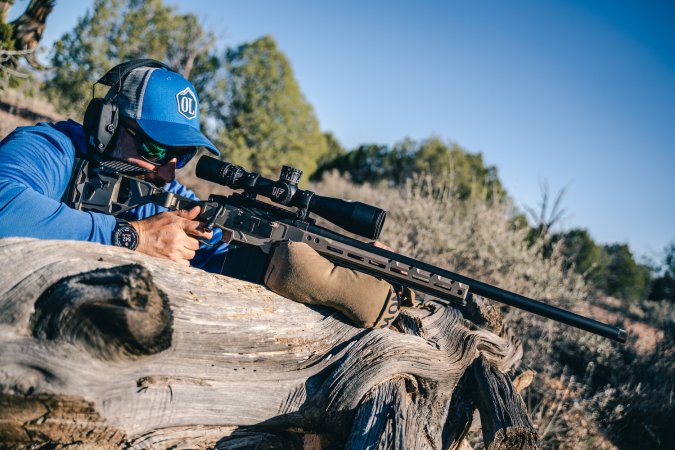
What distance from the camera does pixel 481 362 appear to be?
347 cm

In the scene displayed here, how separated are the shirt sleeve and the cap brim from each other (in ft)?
1.70

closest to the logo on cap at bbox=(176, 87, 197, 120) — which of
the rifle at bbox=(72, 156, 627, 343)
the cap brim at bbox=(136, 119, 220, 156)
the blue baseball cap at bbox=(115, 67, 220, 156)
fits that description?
the blue baseball cap at bbox=(115, 67, 220, 156)

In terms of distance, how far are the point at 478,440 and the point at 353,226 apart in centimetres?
321

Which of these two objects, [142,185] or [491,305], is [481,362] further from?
[142,185]

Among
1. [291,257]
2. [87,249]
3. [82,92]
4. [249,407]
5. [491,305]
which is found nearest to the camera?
[87,249]

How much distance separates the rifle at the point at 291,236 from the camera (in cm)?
312

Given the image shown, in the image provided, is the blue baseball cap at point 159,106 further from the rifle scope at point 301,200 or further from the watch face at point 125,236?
the watch face at point 125,236

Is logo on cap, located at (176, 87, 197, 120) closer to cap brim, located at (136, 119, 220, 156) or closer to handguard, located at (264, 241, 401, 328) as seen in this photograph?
cap brim, located at (136, 119, 220, 156)

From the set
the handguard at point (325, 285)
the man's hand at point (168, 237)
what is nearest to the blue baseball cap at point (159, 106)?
the man's hand at point (168, 237)

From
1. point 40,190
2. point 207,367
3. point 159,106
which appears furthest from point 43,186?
point 207,367

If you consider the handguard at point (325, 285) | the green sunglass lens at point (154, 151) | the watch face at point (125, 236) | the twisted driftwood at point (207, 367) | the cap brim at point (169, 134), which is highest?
the cap brim at point (169, 134)

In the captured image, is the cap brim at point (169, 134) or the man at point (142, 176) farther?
the cap brim at point (169, 134)

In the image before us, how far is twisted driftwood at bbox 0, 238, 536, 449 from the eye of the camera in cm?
198

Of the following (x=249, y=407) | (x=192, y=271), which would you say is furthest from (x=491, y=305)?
(x=192, y=271)
